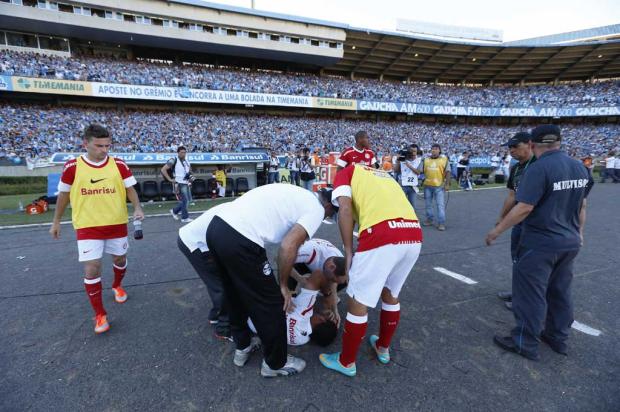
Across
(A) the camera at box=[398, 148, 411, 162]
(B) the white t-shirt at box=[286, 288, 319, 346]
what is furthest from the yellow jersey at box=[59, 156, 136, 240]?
(A) the camera at box=[398, 148, 411, 162]

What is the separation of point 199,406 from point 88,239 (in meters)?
2.09

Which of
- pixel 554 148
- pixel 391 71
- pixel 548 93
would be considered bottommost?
pixel 554 148

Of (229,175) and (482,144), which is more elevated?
(482,144)

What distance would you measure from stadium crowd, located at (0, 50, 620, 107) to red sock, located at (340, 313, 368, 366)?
30765mm

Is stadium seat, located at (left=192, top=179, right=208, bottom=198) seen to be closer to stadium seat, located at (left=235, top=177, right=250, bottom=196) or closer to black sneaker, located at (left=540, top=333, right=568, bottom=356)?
stadium seat, located at (left=235, top=177, right=250, bottom=196)

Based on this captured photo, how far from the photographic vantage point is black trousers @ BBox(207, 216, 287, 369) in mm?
2045

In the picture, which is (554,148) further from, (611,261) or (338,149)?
(338,149)

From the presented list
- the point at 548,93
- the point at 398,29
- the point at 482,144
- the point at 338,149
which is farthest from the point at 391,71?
the point at 548,93

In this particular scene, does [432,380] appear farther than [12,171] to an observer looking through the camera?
No

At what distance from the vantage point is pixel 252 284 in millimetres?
2113

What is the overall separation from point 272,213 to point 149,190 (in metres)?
10.3

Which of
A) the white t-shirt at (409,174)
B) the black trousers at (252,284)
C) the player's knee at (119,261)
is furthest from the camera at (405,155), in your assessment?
the player's knee at (119,261)

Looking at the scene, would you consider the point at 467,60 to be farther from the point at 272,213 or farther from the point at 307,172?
the point at 272,213

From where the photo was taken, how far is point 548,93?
40.7 metres
